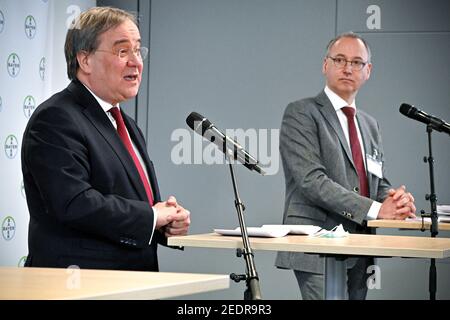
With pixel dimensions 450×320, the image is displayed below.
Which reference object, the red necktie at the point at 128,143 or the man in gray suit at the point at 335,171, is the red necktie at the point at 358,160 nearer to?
the man in gray suit at the point at 335,171

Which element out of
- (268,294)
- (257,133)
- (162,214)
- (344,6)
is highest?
(344,6)

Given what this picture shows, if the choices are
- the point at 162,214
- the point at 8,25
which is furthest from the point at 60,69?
the point at 162,214

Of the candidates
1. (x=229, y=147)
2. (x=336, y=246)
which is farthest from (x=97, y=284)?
(x=336, y=246)

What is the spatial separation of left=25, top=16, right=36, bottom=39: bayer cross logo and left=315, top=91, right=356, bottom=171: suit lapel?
2.17 m

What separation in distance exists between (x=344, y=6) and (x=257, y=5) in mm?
752

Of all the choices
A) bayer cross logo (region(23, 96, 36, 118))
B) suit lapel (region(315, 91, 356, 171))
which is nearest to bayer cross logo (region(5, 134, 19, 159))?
bayer cross logo (region(23, 96, 36, 118))

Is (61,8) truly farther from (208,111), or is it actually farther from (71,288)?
(71,288)

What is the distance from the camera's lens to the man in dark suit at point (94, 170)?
3.03 metres

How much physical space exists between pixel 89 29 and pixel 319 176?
1.48 m

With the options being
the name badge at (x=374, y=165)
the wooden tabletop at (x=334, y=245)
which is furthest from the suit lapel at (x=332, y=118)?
the wooden tabletop at (x=334, y=245)

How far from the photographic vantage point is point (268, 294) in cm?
740

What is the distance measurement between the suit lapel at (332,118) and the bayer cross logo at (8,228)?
218 centimetres

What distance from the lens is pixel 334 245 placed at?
10.2 ft
